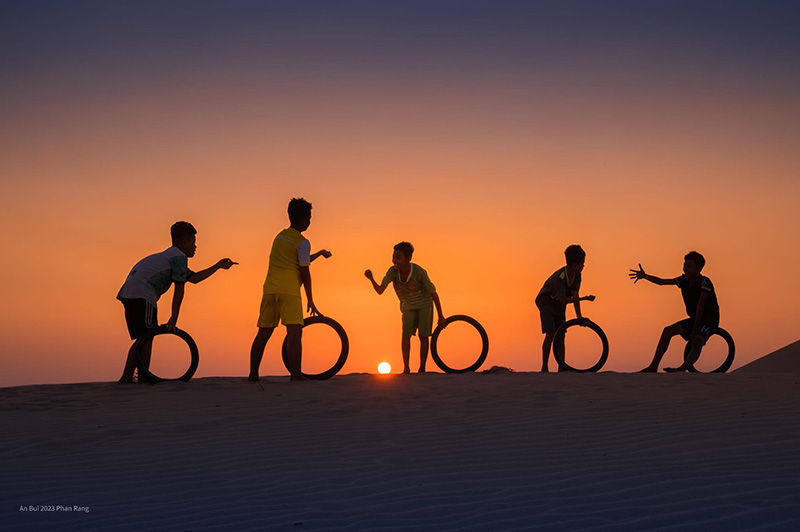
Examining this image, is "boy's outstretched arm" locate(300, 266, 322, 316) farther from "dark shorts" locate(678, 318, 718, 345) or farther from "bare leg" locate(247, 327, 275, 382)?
"dark shorts" locate(678, 318, 718, 345)

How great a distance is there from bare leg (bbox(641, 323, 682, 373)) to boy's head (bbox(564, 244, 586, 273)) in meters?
1.66

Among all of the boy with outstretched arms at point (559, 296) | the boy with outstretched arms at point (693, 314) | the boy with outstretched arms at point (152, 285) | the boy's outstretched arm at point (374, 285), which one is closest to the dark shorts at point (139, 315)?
the boy with outstretched arms at point (152, 285)

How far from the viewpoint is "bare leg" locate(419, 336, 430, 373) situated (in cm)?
1320

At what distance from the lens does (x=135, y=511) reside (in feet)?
16.9

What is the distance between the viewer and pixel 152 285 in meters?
10.3

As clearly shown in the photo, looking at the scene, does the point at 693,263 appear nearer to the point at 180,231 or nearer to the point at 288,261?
the point at 288,261

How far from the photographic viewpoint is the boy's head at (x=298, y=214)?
1070 cm

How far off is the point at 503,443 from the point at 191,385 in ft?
16.9

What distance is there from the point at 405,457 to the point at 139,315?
523 cm

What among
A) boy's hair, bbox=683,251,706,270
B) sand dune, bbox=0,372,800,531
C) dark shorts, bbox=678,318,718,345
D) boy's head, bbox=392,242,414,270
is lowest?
sand dune, bbox=0,372,800,531

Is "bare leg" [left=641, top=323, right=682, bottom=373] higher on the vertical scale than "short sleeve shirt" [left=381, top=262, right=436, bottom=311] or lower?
lower

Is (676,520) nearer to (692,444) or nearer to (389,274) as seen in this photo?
(692,444)

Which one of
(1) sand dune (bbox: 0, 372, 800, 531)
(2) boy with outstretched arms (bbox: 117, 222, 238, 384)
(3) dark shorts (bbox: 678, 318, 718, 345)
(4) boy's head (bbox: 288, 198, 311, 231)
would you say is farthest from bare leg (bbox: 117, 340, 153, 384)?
(3) dark shorts (bbox: 678, 318, 718, 345)

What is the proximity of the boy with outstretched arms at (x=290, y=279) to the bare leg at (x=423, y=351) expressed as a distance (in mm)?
2955
